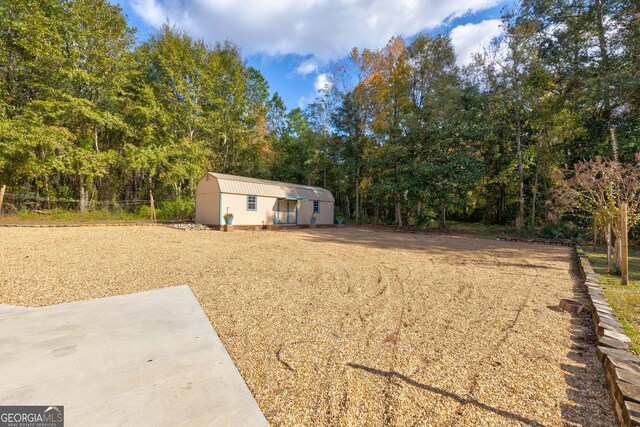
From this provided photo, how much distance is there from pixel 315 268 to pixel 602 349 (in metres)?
3.86

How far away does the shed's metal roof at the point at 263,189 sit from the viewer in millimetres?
11836

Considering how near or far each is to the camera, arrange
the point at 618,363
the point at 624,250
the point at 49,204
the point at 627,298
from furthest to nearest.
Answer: the point at 49,204
the point at 624,250
the point at 627,298
the point at 618,363

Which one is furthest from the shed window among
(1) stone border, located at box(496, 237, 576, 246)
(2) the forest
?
(1) stone border, located at box(496, 237, 576, 246)

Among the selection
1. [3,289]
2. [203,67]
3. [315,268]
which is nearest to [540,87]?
[315,268]

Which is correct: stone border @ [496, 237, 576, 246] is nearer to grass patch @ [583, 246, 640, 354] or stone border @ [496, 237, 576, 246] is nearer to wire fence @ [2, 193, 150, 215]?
grass patch @ [583, 246, 640, 354]

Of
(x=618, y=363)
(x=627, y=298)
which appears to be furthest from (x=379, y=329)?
(x=627, y=298)

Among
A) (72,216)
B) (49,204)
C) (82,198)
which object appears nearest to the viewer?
(72,216)

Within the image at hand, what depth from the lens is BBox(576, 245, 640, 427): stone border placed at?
4.69 ft

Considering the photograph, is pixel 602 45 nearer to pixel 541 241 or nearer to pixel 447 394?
pixel 541 241

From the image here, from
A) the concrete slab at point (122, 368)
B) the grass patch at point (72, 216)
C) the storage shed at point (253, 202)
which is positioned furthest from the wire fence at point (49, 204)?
the concrete slab at point (122, 368)

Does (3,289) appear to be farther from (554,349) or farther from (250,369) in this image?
(554,349)

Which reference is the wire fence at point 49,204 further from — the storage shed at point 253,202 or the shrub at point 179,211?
the storage shed at point 253,202

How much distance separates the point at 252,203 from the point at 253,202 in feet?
0.24

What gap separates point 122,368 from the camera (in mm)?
1673
